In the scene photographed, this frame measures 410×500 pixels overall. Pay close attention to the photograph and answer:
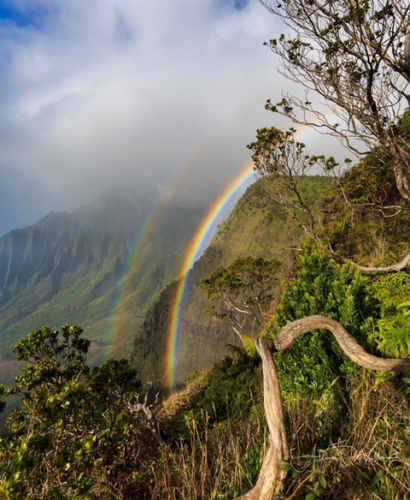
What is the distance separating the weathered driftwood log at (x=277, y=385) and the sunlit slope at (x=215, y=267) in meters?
39.5

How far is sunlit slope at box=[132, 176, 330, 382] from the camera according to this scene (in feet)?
153


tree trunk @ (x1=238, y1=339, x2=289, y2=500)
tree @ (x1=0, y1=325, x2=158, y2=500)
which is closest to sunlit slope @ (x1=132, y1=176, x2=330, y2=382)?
tree @ (x1=0, y1=325, x2=158, y2=500)

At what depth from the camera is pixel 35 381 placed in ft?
11.5

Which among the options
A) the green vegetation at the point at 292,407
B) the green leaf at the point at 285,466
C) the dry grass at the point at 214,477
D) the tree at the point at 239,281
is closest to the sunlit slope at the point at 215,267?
the tree at the point at 239,281

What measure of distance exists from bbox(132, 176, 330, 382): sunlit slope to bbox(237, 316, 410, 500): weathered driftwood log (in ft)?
130

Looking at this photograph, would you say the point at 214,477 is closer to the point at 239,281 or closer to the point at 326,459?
the point at 326,459

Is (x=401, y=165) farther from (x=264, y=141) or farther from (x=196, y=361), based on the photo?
(x=196, y=361)

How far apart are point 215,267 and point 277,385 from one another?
55.9 meters

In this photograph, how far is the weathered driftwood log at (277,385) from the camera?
1864 millimetres

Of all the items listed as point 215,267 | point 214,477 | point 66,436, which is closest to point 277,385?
point 214,477

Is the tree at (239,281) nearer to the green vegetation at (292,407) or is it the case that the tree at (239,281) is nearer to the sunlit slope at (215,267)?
the green vegetation at (292,407)

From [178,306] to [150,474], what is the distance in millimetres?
57590

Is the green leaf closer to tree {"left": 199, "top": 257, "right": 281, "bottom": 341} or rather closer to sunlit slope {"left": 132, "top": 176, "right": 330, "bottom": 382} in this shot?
tree {"left": 199, "top": 257, "right": 281, "bottom": 341}

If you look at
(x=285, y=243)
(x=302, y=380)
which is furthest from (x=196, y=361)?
(x=302, y=380)
